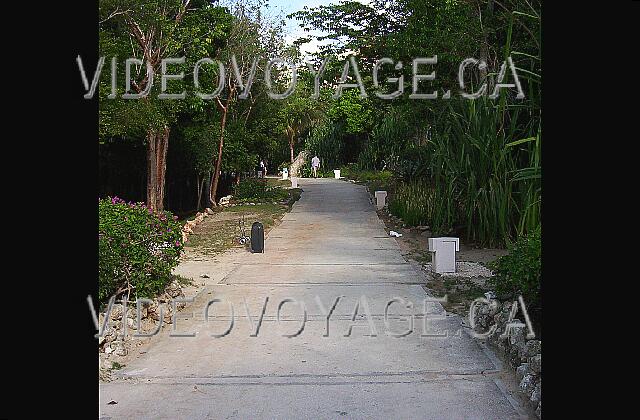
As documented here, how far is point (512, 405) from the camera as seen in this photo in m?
4.09

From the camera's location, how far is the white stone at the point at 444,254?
8305 millimetres

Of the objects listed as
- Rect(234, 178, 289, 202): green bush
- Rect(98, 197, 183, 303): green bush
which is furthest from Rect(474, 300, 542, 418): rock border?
Rect(234, 178, 289, 202): green bush

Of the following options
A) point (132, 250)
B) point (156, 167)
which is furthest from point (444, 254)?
point (156, 167)

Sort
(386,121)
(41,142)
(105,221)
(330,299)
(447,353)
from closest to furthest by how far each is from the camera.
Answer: (41,142)
(447,353)
(105,221)
(330,299)
(386,121)

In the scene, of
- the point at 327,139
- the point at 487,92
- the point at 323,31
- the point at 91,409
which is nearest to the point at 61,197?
the point at 91,409

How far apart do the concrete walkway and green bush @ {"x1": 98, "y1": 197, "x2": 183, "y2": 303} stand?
48 cm

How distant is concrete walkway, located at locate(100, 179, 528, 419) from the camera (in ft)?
13.5

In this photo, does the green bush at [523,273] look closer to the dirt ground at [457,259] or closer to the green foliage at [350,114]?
the dirt ground at [457,259]

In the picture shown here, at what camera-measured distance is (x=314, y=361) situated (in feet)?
16.5

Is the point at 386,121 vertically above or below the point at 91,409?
above

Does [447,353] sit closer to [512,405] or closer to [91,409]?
[512,405]

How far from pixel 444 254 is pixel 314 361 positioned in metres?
3.72

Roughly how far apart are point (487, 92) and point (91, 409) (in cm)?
917

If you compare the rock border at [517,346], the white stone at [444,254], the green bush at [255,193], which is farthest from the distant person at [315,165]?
the rock border at [517,346]
